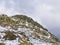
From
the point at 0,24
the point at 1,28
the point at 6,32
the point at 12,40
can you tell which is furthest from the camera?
the point at 0,24

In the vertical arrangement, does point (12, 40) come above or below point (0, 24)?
below

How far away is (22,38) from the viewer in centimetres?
7438

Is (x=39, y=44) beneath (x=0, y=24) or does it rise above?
beneath

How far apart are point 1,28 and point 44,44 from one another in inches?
654

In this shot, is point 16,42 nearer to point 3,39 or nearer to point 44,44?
point 3,39

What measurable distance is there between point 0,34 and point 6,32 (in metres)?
3.05

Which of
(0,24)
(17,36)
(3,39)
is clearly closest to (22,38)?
(17,36)

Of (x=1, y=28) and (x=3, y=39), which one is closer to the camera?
(x=3, y=39)

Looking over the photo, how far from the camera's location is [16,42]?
6944cm

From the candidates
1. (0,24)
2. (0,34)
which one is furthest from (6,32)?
(0,24)

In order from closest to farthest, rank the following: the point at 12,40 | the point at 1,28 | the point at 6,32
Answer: the point at 12,40 < the point at 6,32 < the point at 1,28

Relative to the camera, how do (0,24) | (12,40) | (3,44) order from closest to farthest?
(3,44) → (12,40) → (0,24)

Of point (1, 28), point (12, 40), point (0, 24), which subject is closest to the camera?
point (12, 40)

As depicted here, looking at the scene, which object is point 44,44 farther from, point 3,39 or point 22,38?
point 3,39
